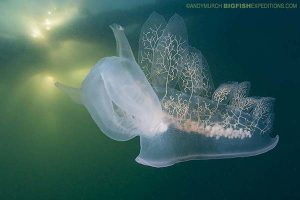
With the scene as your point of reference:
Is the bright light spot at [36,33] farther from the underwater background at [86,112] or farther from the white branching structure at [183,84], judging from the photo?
the white branching structure at [183,84]

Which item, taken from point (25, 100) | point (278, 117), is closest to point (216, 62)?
point (278, 117)

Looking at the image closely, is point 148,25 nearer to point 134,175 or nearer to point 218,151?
point 218,151

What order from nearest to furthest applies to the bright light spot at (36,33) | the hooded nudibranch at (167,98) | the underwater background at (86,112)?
the hooded nudibranch at (167,98), the underwater background at (86,112), the bright light spot at (36,33)

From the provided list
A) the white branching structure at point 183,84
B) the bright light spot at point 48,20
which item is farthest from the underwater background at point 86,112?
the white branching structure at point 183,84

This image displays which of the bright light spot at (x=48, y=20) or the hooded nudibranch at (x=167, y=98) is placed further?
the bright light spot at (x=48, y=20)

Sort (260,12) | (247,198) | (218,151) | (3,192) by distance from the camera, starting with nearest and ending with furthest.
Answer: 1. (218,151)
2. (260,12)
3. (247,198)
4. (3,192)

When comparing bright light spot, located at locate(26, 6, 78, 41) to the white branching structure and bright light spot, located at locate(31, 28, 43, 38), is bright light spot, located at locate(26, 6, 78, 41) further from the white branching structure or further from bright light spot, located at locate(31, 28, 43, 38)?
the white branching structure
